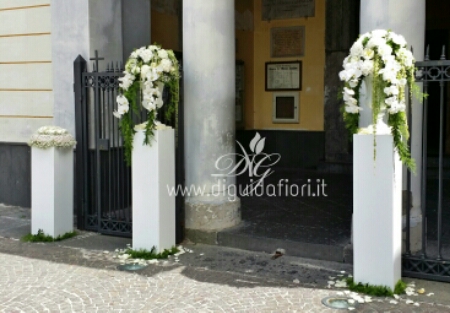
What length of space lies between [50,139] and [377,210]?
13.3 feet

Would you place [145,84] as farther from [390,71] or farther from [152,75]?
[390,71]

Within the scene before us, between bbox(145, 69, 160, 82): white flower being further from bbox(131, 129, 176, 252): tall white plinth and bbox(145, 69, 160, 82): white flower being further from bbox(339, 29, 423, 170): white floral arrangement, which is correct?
bbox(339, 29, 423, 170): white floral arrangement

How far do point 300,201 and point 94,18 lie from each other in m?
4.03

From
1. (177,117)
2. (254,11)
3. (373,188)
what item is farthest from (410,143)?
(254,11)

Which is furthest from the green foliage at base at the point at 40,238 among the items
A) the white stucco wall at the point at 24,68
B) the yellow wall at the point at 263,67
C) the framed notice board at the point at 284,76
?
the framed notice board at the point at 284,76

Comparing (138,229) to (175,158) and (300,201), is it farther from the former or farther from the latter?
(300,201)

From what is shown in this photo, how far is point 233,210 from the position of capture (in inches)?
283

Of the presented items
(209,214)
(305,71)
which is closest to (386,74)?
(209,214)

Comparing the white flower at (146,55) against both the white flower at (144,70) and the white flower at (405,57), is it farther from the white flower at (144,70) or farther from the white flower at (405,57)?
→ the white flower at (405,57)

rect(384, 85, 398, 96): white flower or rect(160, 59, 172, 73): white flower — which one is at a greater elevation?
rect(160, 59, 172, 73): white flower

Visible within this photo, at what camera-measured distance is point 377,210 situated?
5.14 meters

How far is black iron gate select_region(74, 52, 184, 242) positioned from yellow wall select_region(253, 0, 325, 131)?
5354mm

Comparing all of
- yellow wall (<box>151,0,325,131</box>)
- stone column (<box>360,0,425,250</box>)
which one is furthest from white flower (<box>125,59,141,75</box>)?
yellow wall (<box>151,0,325,131</box>)

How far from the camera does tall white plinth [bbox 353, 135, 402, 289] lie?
16.6 feet
